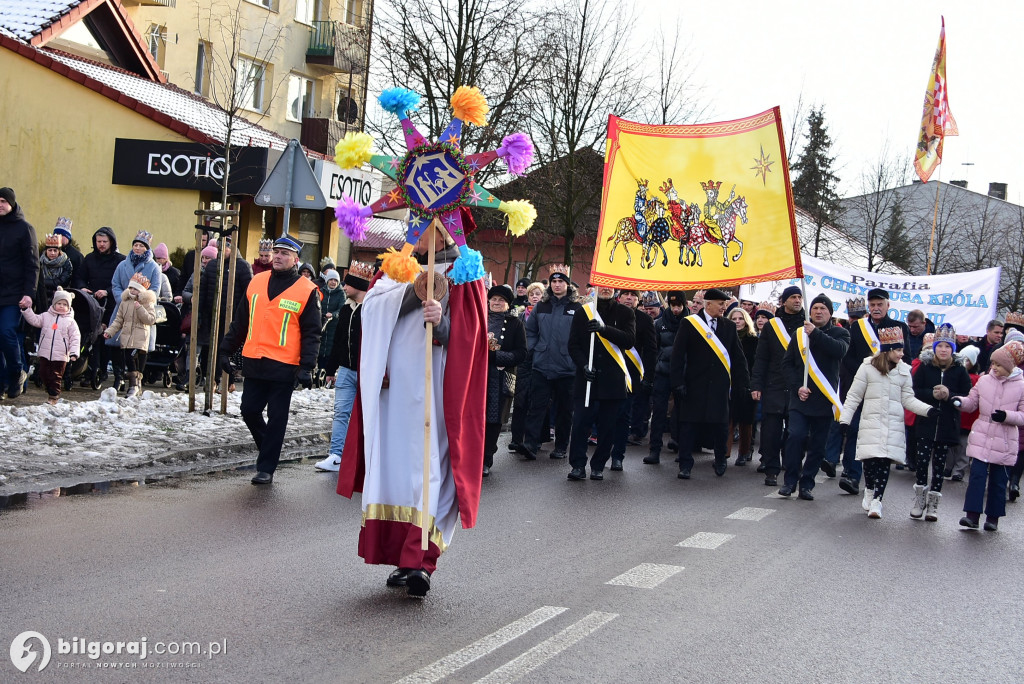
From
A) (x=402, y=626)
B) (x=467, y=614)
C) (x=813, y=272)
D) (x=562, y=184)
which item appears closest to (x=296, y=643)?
(x=402, y=626)

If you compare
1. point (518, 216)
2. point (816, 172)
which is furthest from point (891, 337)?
point (816, 172)

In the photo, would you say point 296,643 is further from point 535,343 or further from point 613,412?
point 535,343

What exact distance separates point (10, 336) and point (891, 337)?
9.01 metres

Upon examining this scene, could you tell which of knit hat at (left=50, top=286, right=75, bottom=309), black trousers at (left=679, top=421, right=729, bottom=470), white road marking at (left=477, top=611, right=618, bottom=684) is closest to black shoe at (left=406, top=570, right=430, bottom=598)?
white road marking at (left=477, top=611, right=618, bottom=684)

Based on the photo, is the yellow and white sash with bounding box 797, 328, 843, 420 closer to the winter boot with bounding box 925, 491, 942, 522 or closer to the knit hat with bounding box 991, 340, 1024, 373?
the winter boot with bounding box 925, 491, 942, 522

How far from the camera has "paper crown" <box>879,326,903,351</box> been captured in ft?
37.0

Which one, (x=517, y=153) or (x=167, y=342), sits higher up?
(x=517, y=153)

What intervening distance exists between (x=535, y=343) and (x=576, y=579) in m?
6.54

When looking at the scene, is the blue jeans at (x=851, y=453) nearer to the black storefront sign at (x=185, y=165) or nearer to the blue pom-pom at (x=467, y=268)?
the blue pom-pom at (x=467, y=268)

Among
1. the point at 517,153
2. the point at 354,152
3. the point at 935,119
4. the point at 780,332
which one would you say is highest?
the point at 935,119

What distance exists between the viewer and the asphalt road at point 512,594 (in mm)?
5367

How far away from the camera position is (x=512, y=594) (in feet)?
22.1

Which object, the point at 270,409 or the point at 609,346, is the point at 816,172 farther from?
the point at 270,409

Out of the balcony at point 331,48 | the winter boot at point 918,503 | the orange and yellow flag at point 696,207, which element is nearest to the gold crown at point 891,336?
the orange and yellow flag at point 696,207
